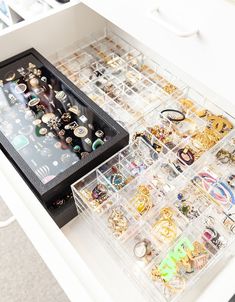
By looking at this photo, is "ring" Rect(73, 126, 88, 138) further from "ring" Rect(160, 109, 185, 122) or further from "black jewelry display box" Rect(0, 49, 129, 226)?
"ring" Rect(160, 109, 185, 122)

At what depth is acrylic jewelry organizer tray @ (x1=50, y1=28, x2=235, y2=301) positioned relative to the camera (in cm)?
65

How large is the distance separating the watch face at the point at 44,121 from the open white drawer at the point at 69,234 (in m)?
0.07

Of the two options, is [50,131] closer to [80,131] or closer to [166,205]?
[80,131]

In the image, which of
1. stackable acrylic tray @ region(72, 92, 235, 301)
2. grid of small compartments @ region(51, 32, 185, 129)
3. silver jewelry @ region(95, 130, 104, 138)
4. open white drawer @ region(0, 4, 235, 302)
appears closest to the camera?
open white drawer @ region(0, 4, 235, 302)

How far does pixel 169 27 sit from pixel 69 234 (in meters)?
0.50

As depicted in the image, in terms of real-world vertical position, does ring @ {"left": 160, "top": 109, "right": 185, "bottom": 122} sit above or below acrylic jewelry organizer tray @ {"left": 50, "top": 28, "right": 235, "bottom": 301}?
above

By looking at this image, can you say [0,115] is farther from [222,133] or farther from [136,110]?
[222,133]

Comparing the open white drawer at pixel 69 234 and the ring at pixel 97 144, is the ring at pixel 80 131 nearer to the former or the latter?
the ring at pixel 97 144

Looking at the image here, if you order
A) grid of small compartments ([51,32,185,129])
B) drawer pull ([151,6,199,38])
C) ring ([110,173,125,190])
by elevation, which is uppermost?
grid of small compartments ([51,32,185,129])

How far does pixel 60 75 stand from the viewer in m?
0.83

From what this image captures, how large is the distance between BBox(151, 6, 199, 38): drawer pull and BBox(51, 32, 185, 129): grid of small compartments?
0.95ft

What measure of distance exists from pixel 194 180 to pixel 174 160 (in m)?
0.07

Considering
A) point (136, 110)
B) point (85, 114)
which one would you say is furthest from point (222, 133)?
point (85, 114)

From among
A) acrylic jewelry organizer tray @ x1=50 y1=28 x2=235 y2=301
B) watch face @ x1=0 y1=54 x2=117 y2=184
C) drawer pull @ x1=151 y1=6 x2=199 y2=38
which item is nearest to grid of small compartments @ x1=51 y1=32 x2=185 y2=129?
acrylic jewelry organizer tray @ x1=50 y1=28 x2=235 y2=301
